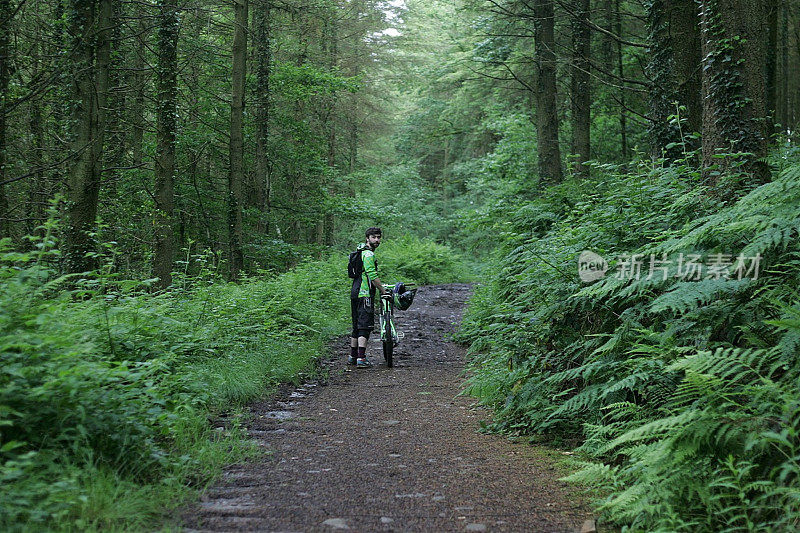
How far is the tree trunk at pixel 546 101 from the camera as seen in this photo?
1488 cm

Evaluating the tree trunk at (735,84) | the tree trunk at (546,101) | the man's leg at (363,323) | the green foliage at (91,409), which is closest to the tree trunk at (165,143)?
the man's leg at (363,323)

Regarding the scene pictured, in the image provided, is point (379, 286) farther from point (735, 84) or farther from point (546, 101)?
point (546, 101)

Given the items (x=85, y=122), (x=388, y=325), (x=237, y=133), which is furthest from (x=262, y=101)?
(x=388, y=325)

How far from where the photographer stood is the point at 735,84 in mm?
6086

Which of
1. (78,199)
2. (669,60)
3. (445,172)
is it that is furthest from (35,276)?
(445,172)

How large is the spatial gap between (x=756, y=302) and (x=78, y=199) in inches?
350

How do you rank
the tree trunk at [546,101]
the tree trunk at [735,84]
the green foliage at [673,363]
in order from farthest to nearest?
the tree trunk at [546,101], the tree trunk at [735,84], the green foliage at [673,363]

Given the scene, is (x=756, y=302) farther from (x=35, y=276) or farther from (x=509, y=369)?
(x=35, y=276)

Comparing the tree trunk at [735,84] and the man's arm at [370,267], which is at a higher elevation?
the tree trunk at [735,84]

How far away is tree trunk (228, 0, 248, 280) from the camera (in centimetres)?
1518

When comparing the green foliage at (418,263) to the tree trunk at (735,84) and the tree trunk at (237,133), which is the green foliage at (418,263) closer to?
the tree trunk at (237,133)

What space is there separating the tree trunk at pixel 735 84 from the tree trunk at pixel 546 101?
29.0 ft

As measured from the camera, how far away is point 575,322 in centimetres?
603

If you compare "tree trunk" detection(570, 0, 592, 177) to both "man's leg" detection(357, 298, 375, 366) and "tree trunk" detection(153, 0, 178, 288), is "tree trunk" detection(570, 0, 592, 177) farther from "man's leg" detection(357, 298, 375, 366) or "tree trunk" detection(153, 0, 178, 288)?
"tree trunk" detection(153, 0, 178, 288)
